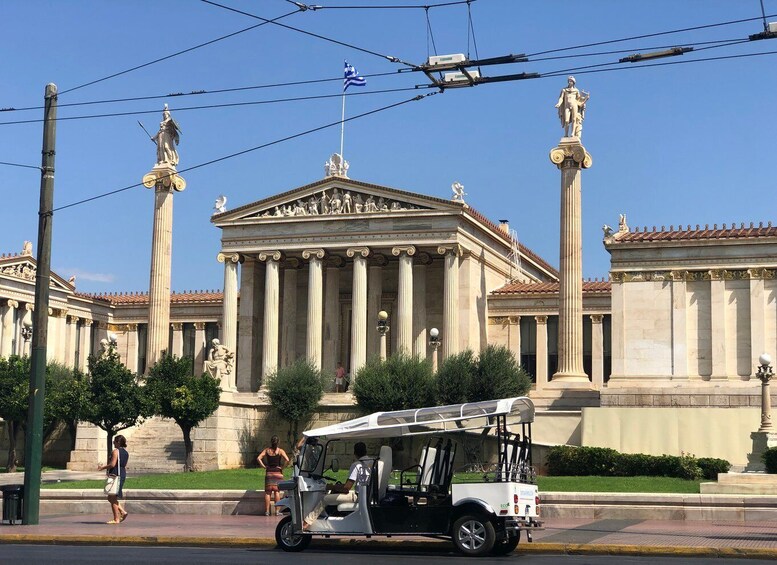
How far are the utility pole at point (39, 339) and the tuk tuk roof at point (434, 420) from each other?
26.2 feet

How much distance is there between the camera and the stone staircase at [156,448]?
4888cm

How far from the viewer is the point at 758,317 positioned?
159ft

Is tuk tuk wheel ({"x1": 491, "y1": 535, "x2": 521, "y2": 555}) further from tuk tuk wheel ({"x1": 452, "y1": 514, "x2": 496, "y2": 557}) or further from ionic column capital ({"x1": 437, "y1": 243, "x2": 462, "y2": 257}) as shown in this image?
ionic column capital ({"x1": 437, "y1": 243, "x2": 462, "y2": 257})

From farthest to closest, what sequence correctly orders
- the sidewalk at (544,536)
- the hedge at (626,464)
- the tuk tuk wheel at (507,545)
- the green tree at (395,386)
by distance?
the green tree at (395,386), the hedge at (626,464), the sidewalk at (544,536), the tuk tuk wheel at (507,545)

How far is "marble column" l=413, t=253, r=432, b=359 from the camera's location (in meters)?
62.4

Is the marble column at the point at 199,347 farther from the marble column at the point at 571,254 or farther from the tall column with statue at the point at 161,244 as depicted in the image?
the marble column at the point at 571,254

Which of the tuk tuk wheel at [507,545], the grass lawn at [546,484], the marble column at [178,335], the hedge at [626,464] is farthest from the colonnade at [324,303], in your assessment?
the tuk tuk wheel at [507,545]

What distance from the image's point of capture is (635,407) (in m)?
46.0

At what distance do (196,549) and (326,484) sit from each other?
269 cm

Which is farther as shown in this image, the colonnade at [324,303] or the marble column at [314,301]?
the marble column at [314,301]

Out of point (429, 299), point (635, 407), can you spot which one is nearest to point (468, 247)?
point (429, 299)

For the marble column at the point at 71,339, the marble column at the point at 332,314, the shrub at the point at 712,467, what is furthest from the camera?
the marble column at the point at 71,339

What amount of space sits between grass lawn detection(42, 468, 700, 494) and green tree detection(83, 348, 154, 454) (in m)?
5.87

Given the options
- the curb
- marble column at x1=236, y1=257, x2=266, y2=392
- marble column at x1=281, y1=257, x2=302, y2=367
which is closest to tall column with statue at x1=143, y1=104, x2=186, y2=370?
marble column at x1=236, y1=257, x2=266, y2=392
